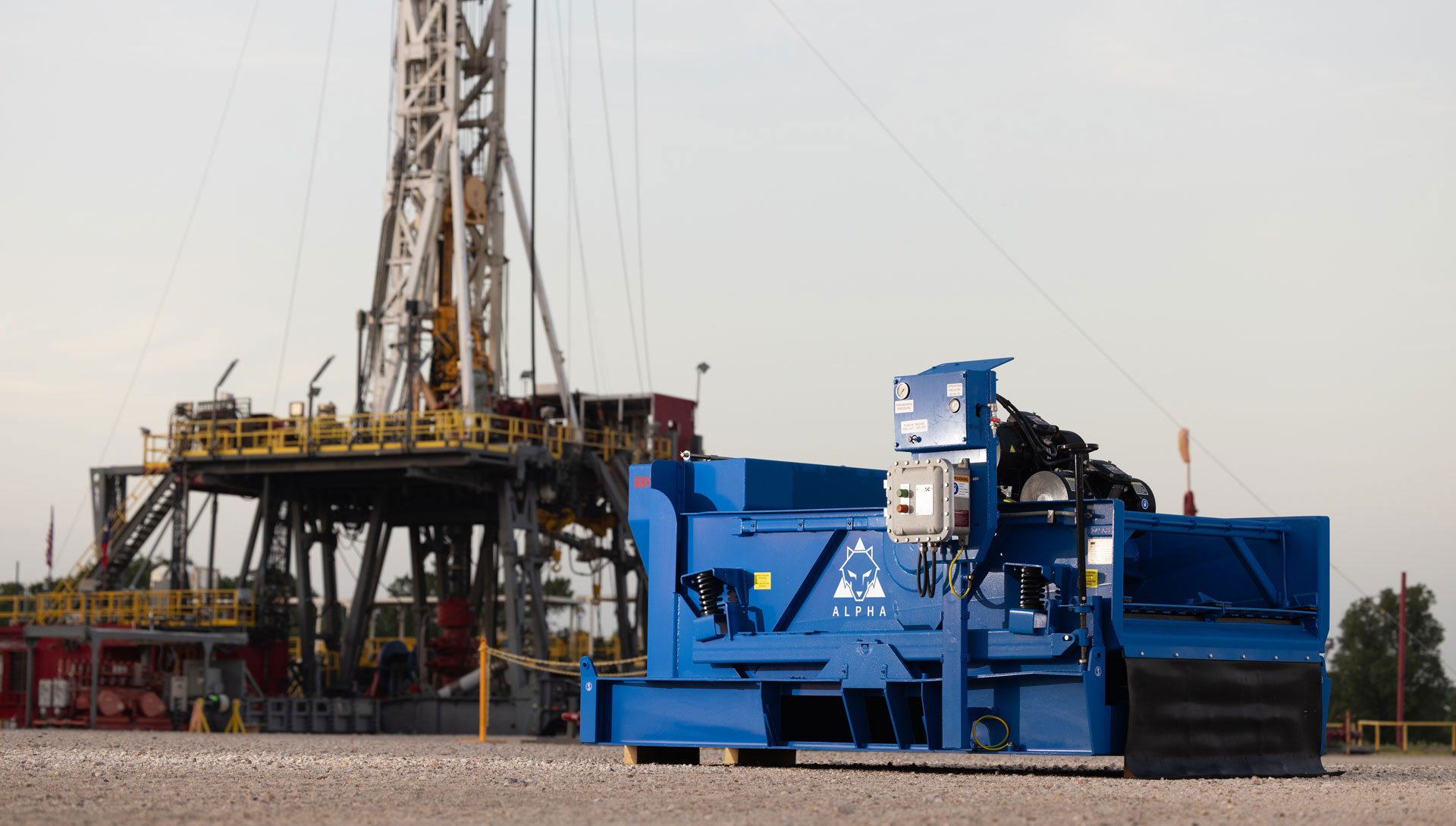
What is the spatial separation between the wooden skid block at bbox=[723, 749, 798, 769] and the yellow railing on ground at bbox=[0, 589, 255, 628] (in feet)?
77.0

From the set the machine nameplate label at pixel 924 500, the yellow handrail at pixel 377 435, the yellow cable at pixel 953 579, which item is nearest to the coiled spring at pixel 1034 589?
the yellow cable at pixel 953 579

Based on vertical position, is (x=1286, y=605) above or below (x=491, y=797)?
above

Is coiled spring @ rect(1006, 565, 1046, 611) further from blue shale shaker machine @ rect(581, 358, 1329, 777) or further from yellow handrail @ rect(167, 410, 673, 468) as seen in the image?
yellow handrail @ rect(167, 410, 673, 468)

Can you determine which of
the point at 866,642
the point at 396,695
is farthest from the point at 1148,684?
the point at 396,695

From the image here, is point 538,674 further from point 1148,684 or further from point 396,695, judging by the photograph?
point 1148,684

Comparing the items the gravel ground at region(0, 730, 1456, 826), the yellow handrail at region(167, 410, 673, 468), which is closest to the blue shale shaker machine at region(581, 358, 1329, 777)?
the gravel ground at region(0, 730, 1456, 826)

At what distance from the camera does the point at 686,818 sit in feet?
36.2

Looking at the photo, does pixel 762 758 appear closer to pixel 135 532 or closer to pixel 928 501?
pixel 928 501

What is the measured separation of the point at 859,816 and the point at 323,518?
115ft

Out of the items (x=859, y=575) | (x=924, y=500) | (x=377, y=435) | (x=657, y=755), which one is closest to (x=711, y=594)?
(x=859, y=575)

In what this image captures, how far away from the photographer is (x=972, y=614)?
15398 millimetres

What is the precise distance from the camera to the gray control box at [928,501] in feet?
49.3

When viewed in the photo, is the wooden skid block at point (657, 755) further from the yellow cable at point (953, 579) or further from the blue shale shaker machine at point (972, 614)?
the yellow cable at point (953, 579)

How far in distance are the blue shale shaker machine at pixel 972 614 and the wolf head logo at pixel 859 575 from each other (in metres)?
0.02
